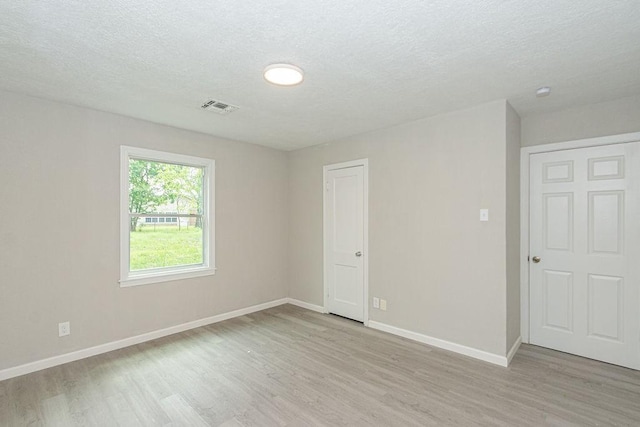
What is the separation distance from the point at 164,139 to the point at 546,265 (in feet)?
14.9

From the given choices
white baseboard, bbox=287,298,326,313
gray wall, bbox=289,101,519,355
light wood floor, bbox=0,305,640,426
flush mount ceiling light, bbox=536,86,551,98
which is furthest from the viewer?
white baseboard, bbox=287,298,326,313

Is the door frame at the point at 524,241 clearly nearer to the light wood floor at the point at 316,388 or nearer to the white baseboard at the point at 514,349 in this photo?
the white baseboard at the point at 514,349

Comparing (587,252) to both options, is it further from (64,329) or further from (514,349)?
(64,329)

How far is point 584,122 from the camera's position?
120 inches

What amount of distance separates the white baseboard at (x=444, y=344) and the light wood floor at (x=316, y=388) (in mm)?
88

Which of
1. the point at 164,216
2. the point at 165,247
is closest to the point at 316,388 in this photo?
the point at 165,247

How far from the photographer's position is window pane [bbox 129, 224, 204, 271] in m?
3.55

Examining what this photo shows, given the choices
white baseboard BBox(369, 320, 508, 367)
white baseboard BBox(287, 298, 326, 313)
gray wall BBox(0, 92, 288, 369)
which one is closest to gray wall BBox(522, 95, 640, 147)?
white baseboard BBox(369, 320, 508, 367)

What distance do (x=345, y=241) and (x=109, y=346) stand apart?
2.96 metres

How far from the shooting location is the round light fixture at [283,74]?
223 centimetres

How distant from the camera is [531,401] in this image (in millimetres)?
2328

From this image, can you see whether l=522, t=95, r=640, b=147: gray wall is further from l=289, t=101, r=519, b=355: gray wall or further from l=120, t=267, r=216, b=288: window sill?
l=120, t=267, r=216, b=288: window sill

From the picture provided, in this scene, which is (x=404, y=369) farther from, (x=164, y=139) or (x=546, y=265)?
(x=164, y=139)

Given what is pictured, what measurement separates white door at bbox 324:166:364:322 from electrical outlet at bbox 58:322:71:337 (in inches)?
117
